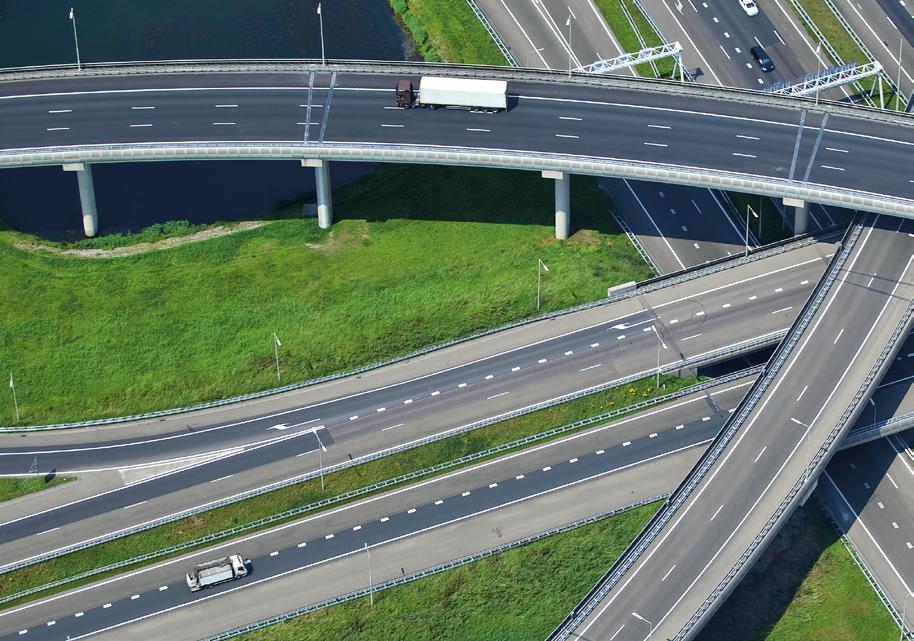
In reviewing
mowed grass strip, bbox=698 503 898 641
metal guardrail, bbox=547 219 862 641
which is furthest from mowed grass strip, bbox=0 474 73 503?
mowed grass strip, bbox=698 503 898 641

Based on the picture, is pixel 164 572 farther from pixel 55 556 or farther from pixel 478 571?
pixel 478 571

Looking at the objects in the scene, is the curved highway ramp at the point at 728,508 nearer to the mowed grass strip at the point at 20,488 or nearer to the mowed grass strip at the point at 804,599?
the mowed grass strip at the point at 804,599

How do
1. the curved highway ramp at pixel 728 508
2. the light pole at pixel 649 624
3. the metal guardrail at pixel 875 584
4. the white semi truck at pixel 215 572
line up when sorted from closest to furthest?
the light pole at pixel 649 624 < the curved highway ramp at pixel 728 508 < the white semi truck at pixel 215 572 < the metal guardrail at pixel 875 584

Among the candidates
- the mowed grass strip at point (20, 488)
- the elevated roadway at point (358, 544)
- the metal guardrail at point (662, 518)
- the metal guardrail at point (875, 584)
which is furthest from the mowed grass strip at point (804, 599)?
the mowed grass strip at point (20, 488)

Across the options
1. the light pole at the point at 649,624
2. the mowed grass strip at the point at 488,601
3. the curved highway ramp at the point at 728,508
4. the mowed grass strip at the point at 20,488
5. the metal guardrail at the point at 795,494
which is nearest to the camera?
the light pole at the point at 649,624

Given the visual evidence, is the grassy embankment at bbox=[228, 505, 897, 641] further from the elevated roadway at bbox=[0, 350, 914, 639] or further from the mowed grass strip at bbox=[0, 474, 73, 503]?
the mowed grass strip at bbox=[0, 474, 73, 503]

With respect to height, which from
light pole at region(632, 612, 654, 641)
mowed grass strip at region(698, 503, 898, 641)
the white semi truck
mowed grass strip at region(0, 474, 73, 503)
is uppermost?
mowed grass strip at region(0, 474, 73, 503)

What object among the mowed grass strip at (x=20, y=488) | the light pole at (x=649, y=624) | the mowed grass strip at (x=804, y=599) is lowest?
the mowed grass strip at (x=804, y=599)

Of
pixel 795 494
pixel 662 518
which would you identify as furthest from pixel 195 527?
pixel 795 494
